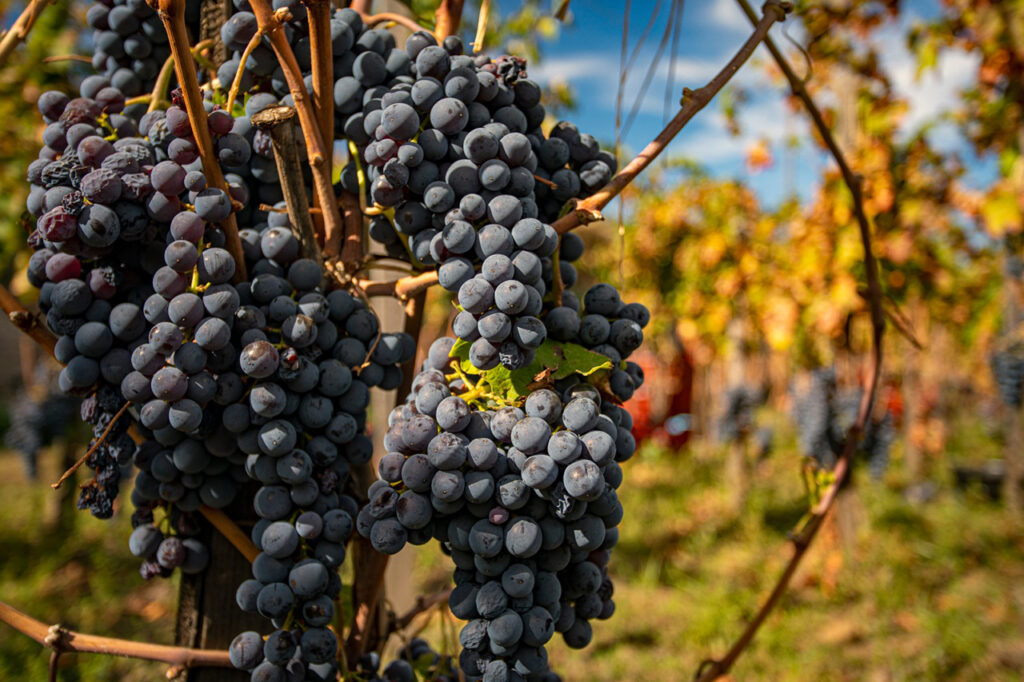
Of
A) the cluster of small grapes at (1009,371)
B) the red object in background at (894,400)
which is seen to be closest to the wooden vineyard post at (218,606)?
the cluster of small grapes at (1009,371)

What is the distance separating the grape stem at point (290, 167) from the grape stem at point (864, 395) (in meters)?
0.70

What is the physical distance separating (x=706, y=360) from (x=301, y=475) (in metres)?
8.58

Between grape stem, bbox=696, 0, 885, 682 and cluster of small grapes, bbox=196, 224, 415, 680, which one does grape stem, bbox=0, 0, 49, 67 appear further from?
grape stem, bbox=696, 0, 885, 682

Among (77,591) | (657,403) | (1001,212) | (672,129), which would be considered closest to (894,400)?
(657,403)

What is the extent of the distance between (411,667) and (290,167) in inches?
27.1

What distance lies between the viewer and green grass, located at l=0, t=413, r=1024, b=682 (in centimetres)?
344

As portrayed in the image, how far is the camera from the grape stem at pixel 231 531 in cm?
85

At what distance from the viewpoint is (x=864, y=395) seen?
135 centimetres

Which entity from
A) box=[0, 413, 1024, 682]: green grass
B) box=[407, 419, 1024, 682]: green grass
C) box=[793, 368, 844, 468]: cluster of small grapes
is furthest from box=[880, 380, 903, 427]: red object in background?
box=[793, 368, 844, 468]: cluster of small grapes

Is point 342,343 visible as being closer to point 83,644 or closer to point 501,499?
point 501,499

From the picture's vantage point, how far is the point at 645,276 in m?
8.21

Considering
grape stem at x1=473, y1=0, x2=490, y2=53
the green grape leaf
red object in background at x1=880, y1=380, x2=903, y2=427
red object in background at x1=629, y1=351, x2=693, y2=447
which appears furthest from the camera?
red object in background at x1=629, y1=351, x2=693, y2=447

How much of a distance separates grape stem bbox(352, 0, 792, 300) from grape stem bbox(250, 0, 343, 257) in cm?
11

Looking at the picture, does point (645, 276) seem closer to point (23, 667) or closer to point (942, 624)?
point (942, 624)
